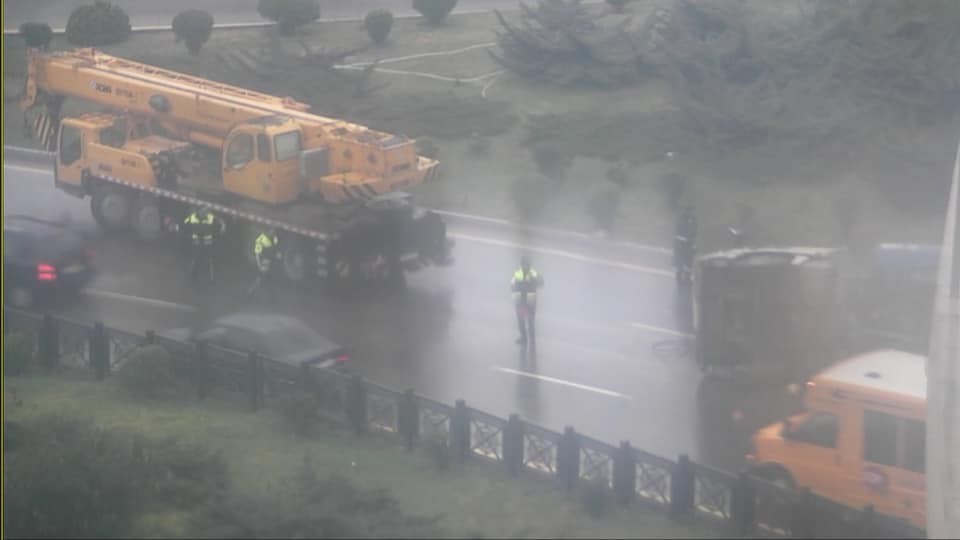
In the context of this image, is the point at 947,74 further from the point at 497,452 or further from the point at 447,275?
the point at 497,452

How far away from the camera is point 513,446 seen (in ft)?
40.0

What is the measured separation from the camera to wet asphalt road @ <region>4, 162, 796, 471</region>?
14812mm

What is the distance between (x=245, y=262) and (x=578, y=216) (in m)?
5.25

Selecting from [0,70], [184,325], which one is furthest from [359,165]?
[0,70]

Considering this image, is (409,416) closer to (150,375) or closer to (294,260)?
(150,375)

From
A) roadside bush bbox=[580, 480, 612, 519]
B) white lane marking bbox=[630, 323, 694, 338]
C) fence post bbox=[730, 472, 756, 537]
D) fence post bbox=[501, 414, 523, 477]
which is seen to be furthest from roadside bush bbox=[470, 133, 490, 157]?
fence post bbox=[730, 472, 756, 537]

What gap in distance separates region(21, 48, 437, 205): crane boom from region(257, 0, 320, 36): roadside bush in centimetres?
155

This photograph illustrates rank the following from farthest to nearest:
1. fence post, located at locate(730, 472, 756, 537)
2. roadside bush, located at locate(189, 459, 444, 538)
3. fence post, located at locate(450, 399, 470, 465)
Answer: fence post, located at locate(450, 399, 470, 465), fence post, located at locate(730, 472, 756, 537), roadside bush, located at locate(189, 459, 444, 538)

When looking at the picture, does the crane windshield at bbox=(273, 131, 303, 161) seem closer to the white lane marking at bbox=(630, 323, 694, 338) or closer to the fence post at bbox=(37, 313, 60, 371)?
the fence post at bbox=(37, 313, 60, 371)

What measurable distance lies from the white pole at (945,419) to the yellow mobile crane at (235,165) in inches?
278

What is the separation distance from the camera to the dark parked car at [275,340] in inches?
574

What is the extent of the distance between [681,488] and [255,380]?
4.19m

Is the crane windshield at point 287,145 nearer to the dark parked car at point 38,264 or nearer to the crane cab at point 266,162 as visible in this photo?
the crane cab at point 266,162

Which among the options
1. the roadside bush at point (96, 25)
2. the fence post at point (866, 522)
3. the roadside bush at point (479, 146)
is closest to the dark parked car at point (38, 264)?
the roadside bush at point (96, 25)
